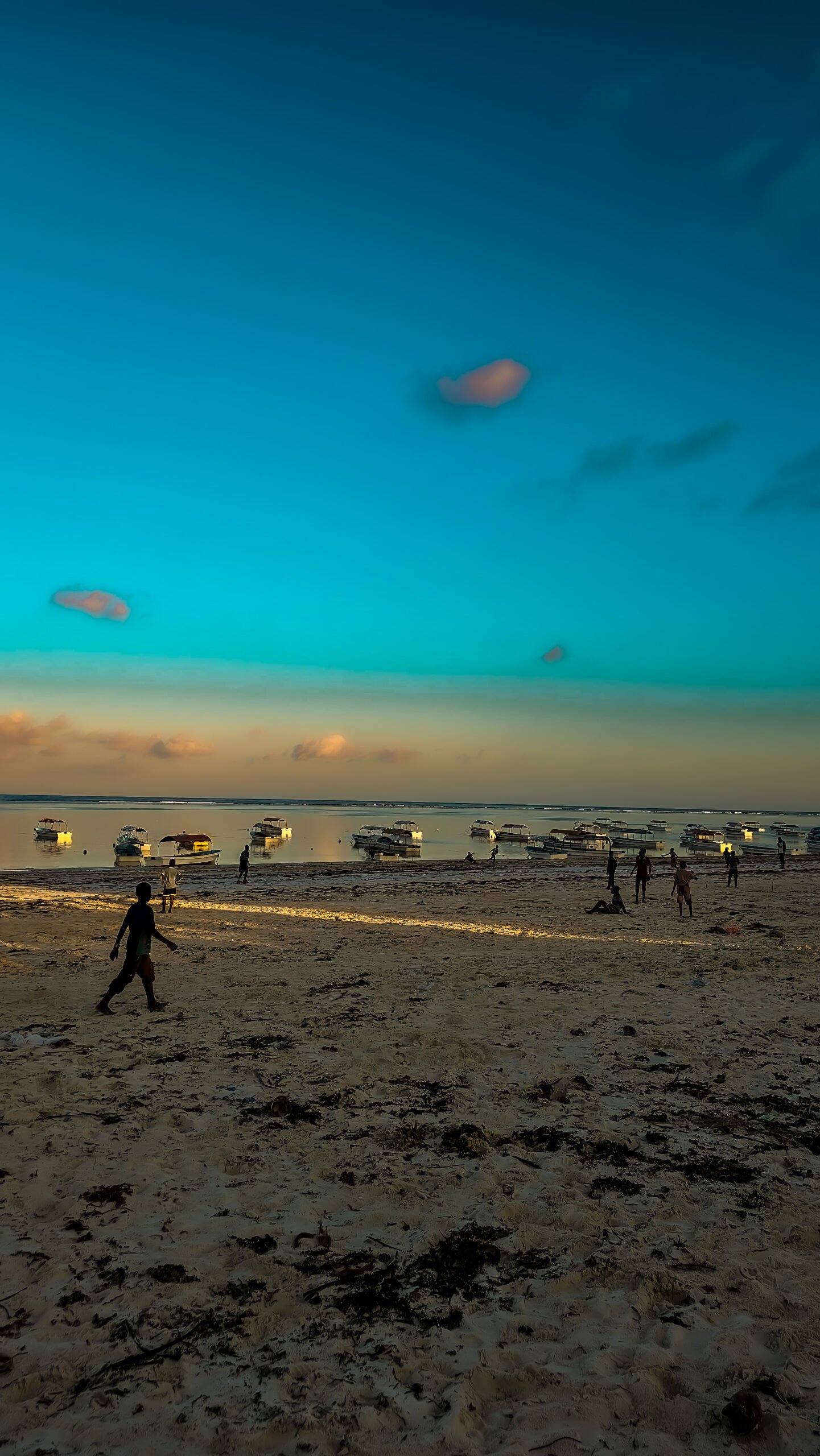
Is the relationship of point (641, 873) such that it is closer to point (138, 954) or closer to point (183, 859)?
point (138, 954)

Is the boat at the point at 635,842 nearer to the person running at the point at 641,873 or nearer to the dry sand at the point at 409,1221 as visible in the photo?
the person running at the point at 641,873

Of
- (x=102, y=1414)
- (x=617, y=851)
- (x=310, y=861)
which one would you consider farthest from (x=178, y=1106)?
(x=617, y=851)

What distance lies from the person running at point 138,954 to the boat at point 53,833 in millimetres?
60623

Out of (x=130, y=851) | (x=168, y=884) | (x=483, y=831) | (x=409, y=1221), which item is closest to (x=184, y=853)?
(x=130, y=851)

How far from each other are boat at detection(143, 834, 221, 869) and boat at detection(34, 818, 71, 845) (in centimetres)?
1495

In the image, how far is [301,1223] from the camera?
5.70 m

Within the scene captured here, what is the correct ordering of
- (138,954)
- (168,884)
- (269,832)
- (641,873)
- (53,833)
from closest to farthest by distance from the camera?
(138,954) < (168,884) < (641,873) < (53,833) < (269,832)

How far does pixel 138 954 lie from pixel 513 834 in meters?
86.5

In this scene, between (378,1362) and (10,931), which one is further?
(10,931)

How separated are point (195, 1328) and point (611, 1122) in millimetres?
4537

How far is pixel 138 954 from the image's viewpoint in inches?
473

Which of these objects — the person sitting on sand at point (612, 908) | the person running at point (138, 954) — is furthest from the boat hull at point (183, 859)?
the person running at point (138, 954)

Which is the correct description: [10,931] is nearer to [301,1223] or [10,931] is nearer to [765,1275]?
[301,1223]

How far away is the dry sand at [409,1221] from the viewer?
12.8 feet
